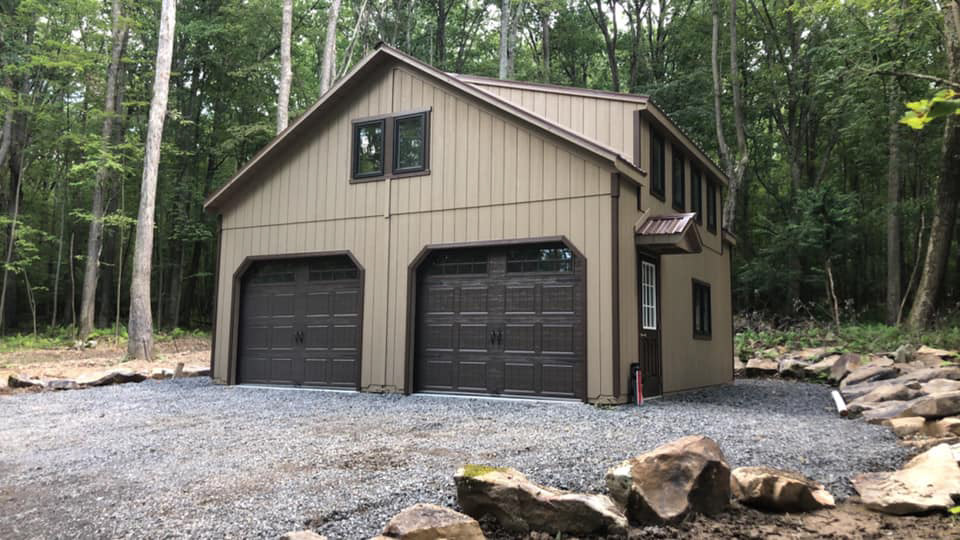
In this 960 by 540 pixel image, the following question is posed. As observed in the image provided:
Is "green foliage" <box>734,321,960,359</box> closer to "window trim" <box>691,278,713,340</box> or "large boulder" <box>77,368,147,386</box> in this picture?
"window trim" <box>691,278,713,340</box>

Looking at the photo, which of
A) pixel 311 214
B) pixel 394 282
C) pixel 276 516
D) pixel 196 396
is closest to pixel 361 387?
pixel 394 282

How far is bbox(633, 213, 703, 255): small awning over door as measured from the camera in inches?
377

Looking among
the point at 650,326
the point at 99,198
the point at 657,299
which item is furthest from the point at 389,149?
the point at 99,198

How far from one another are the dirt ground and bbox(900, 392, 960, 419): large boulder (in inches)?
544

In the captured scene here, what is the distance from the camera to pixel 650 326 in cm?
1035

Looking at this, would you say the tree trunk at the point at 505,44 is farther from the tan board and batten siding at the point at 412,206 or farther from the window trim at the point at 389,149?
the window trim at the point at 389,149

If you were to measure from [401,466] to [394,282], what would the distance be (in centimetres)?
602

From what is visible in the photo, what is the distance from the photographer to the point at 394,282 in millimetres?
10898

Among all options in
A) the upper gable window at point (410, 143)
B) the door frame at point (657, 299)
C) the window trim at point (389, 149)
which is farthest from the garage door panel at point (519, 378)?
the upper gable window at point (410, 143)

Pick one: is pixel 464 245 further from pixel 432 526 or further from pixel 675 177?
pixel 432 526

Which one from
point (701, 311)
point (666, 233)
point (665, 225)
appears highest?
point (665, 225)

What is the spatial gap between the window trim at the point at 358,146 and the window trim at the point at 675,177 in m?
5.35

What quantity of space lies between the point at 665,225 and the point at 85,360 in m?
14.5

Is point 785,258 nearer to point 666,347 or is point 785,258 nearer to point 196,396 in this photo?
point 666,347
